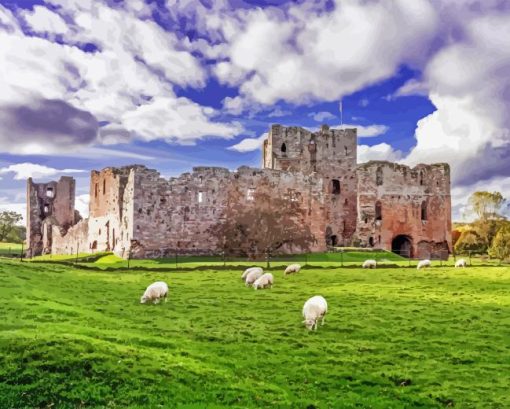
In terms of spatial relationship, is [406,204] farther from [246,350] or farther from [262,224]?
[246,350]

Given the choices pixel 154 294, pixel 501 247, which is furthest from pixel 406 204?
pixel 154 294

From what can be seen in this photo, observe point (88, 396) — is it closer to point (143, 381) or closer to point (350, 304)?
point (143, 381)

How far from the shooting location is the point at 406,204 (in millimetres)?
77625

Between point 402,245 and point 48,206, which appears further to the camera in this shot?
point 48,206

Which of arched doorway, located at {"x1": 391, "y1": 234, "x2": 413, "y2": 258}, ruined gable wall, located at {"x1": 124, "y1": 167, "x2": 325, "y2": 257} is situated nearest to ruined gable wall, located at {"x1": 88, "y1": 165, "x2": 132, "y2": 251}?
ruined gable wall, located at {"x1": 124, "y1": 167, "x2": 325, "y2": 257}

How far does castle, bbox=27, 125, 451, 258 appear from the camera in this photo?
58781 millimetres

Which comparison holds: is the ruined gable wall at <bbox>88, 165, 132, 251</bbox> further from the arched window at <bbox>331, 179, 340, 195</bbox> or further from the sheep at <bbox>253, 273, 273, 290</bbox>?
the sheep at <bbox>253, 273, 273, 290</bbox>

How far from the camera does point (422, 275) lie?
4100 cm

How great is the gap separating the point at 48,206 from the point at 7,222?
36.3 m

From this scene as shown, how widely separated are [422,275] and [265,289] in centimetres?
1442

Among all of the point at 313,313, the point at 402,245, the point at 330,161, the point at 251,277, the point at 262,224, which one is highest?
the point at 330,161

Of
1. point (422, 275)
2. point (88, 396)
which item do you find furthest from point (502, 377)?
point (422, 275)

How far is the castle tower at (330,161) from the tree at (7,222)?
7067cm

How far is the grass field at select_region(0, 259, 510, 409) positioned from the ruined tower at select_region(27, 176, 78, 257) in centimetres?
6939
